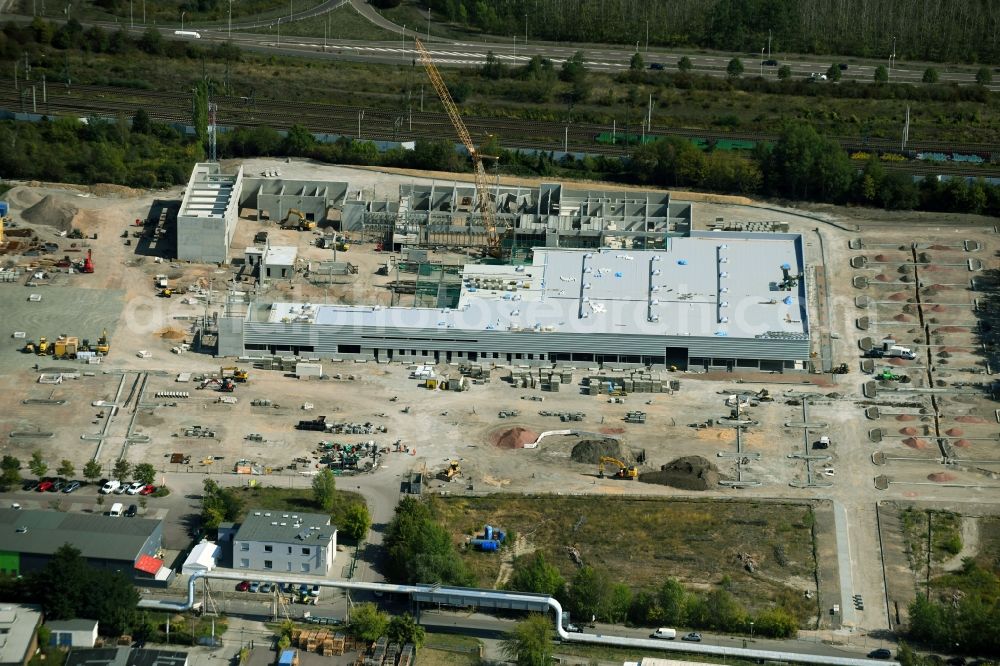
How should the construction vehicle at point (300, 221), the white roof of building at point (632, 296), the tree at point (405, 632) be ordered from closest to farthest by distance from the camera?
the tree at point (405, 632)
the white roof of building at point (632, 296)
the construction vehicle at point (300, 221)

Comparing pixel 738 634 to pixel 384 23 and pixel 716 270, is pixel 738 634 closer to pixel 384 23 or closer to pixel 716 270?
pixel 716 270

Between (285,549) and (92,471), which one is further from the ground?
(92,471)

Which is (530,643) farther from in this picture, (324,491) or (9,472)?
(9,472)

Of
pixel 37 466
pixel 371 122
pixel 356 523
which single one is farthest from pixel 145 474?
pixel 371 122

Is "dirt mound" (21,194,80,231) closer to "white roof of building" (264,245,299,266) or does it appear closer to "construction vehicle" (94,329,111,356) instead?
"white roof of building" (264,245,299,266)

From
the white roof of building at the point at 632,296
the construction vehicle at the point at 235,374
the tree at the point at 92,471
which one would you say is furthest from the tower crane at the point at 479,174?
the tree at the point at 92,471

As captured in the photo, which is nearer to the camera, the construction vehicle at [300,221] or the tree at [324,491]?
the tree at [324,491]

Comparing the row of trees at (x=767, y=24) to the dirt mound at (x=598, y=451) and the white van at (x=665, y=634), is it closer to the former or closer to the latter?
the dirt mound at (x=598, y=451)

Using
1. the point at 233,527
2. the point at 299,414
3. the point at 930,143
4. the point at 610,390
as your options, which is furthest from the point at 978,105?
the point at 233,527
